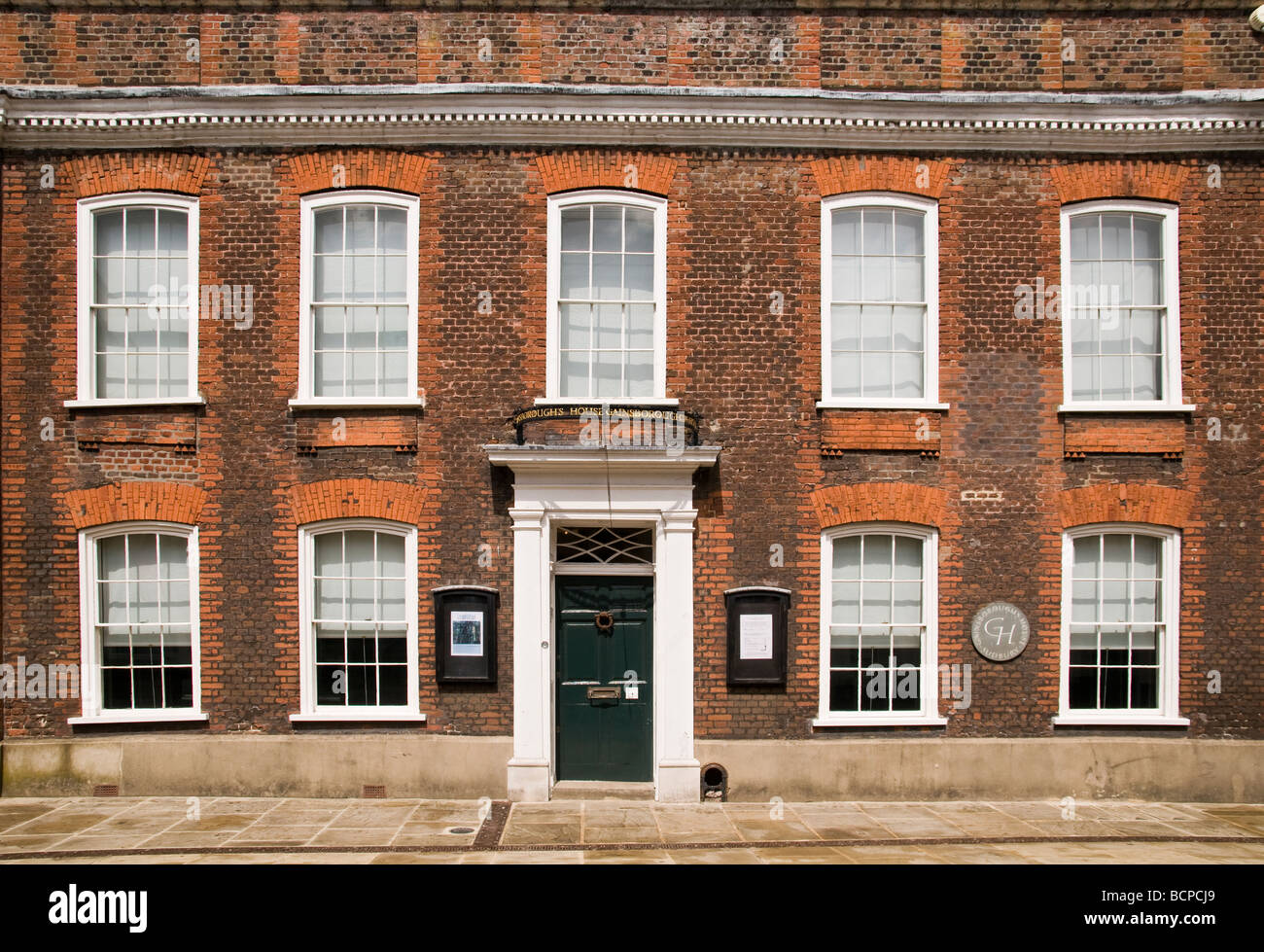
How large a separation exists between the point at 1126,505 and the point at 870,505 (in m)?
2.75

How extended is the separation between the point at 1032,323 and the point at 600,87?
17.4 ft

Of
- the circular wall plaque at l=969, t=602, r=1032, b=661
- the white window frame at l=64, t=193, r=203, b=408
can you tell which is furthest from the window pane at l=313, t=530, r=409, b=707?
the circular wall plaque at l=969, t=602, r=1032, b=661

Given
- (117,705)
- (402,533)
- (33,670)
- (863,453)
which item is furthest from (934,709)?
(33,670)

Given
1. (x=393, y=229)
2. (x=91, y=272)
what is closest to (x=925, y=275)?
(x=393, y=229)

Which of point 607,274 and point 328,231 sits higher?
A: point 328,231

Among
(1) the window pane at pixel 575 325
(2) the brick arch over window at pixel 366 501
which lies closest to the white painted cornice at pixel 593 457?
(2) the brick arch over window at pixel 366 501

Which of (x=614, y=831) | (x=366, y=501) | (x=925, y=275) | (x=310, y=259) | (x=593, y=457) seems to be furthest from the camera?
(x=925, y=275)

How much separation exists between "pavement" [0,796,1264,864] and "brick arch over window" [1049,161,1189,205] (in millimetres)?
6518

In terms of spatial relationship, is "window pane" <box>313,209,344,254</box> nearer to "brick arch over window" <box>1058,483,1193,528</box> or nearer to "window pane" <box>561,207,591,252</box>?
"window pane" <box>561,207,591,252</box>

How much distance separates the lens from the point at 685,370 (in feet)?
33.6

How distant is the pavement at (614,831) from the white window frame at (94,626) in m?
0.85

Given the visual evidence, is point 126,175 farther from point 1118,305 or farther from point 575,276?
point 1118,305

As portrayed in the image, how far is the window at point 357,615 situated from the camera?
10.2 metres

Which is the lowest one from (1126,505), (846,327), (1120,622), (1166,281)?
(1120,622)
